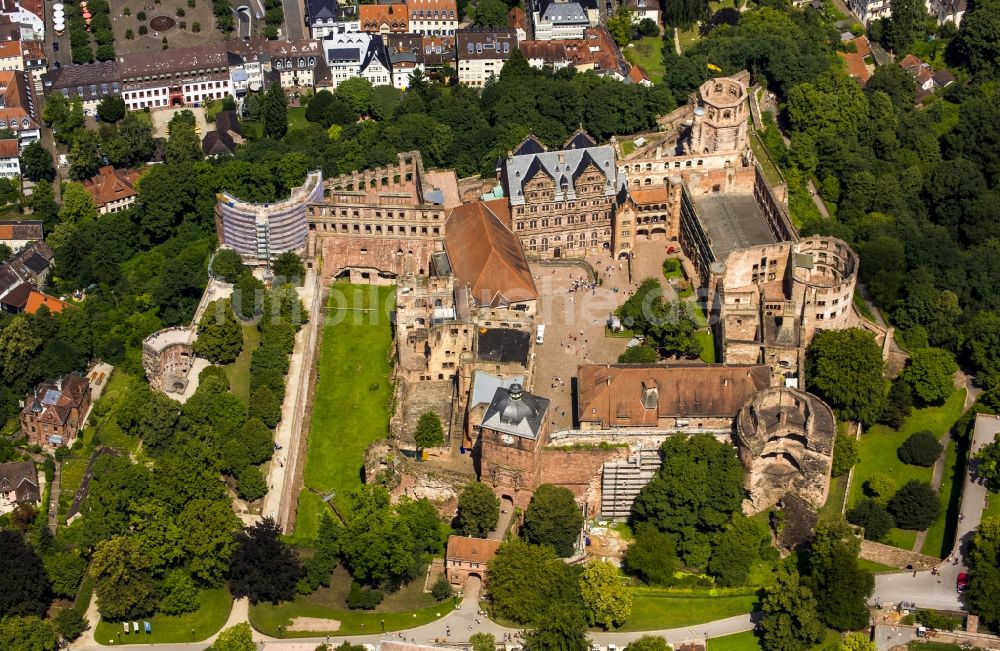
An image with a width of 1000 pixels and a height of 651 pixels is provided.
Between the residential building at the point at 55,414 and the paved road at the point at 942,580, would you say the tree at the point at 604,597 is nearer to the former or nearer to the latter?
the paved road at the point at 942,580

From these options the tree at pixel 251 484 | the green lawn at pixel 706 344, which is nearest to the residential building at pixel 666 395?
the green lawn at pixel 706 344

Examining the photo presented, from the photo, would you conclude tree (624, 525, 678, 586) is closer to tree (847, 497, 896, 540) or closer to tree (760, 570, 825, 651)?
tree (760, 570, 825, 651)

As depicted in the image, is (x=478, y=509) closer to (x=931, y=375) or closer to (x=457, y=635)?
(x=457, y=635)

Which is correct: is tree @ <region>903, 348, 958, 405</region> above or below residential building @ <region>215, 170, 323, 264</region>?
below

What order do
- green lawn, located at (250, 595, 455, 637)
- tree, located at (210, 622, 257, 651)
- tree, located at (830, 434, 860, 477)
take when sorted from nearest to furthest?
tree, located at (210, 622, 257, 651) → green lawn, located at (250, 595, 455, 637) → tree, located at (830, 434, 860, 477)

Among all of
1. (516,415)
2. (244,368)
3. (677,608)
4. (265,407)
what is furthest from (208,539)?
(677,608)

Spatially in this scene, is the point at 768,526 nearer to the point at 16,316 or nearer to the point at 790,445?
the point at 790,445

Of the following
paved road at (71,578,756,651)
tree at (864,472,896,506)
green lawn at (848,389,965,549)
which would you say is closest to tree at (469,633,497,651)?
paved road at (71,578,756,651)

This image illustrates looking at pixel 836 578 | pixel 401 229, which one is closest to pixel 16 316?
pixel 401 229
